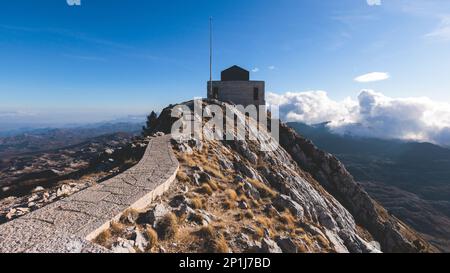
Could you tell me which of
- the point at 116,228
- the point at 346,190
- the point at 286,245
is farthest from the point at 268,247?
the point at 346,190

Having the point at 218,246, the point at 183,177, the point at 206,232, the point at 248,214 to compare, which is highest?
the point at 183,177

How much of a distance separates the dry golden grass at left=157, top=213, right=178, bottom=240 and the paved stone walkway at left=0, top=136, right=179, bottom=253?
1.43m

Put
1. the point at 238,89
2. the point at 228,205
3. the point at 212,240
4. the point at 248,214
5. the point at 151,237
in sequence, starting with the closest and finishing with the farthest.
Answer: the point at 151,237 → the point at 212,240 → the point at 248,214 → the point at 228,205 → the point at 238,89

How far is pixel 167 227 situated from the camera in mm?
10281

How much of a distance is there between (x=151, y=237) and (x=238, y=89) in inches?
1950

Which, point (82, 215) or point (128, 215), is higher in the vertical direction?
point (82, 215)

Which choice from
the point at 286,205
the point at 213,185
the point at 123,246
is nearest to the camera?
the point at 123,246

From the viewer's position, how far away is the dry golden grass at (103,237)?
27.1ft

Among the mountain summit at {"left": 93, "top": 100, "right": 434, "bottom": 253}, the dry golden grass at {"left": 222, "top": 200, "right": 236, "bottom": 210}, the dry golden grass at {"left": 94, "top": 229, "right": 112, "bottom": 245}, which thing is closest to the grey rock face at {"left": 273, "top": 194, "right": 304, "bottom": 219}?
the mountain summit at {"left": 93, "top": 100, "right": 434, "bottom": 253}

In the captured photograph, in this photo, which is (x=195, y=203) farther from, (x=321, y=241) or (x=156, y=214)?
(x=321, y=241)

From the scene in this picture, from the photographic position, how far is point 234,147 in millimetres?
31656
